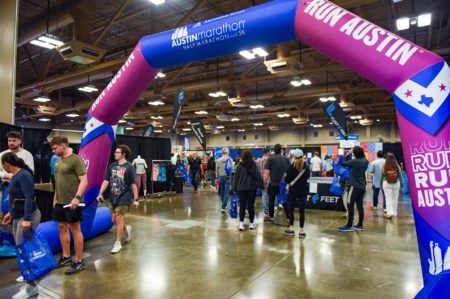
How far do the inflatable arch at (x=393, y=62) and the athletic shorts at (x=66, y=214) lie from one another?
2.07 meters

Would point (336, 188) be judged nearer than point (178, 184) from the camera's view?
Yes

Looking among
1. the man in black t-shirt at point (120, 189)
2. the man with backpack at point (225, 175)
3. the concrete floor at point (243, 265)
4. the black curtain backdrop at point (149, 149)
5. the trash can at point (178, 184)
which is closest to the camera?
the concrete floor at point (243, 265)

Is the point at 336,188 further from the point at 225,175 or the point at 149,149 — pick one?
the point at 149,149

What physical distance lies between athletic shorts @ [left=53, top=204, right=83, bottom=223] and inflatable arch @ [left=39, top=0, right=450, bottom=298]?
6.81ft

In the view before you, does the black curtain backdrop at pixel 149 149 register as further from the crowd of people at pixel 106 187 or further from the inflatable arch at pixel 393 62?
the inflatable arch at pixel 393 62

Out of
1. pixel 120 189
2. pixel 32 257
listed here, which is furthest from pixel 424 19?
pixel 32 257

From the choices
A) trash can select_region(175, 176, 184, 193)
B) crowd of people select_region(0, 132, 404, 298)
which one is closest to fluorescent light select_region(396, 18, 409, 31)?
crowd of people select_region(0, 132, 404, 298)

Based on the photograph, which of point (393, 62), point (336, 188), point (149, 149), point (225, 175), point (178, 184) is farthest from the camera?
point (178, 184)

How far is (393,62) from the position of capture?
7.22 ft

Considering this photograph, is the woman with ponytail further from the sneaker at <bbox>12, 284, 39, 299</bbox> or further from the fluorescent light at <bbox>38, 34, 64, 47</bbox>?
the fluorescent light at <bbox>38, 34, 64, 47</bbox>

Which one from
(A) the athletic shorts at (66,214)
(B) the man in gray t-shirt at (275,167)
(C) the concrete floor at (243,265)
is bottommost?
(C) the concrete floor at (243,265)

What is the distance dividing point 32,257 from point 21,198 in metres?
0.61

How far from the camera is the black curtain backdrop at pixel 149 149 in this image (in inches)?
411

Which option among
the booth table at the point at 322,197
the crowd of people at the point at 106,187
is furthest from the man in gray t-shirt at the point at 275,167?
the booth table at the point at 322,197
